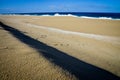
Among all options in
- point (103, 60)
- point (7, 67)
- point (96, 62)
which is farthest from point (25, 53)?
point (103, 60)

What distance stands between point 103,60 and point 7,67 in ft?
17.0

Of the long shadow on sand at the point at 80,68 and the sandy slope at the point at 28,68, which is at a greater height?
the sandy slope at the point at 28,68

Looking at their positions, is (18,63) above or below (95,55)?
above

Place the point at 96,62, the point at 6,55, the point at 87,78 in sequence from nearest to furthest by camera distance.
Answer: the point at 87,78
the point at 6,55
the point at 96,62

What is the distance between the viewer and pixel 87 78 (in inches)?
162

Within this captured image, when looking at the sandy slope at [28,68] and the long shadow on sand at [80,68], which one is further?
the long shadow on sand at [80,68]

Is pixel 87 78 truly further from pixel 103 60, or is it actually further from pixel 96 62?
pixel 103 60

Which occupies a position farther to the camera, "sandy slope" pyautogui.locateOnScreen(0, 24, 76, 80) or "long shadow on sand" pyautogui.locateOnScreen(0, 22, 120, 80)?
"long shadow on sand" pyautogui.locateOnScreen(0, 22, 120, 80)

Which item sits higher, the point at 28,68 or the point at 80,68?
the point at 28,68

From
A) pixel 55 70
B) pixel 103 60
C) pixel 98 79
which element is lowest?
pixel 103 60

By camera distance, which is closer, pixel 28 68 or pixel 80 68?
pixel 28 68

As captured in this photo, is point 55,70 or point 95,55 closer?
point 55,70

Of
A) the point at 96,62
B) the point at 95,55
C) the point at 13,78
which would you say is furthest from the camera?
the point at 95,55

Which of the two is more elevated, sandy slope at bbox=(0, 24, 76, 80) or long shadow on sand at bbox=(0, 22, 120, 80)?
sandy slope at bbox=(0, 24, 76, 80)
